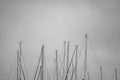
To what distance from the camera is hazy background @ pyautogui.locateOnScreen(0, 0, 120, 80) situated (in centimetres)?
379

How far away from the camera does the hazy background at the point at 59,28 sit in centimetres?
379

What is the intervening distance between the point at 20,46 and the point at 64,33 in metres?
0.88

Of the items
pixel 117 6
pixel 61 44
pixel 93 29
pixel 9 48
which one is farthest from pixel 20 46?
pixel 117 6

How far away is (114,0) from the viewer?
389 cm

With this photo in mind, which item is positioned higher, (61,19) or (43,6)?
(43,6)

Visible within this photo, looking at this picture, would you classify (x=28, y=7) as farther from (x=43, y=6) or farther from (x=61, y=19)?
(x=61, y=19)

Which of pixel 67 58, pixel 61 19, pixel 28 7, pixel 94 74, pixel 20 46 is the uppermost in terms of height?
pixel 28 7

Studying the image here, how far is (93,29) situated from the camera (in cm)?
385

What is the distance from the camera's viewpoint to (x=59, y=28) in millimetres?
3854

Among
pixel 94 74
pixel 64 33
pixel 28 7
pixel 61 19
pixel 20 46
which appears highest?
pixel 28 7

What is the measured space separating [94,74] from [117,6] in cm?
140

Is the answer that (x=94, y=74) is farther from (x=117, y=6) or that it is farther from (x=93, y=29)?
(x=117, y=6)

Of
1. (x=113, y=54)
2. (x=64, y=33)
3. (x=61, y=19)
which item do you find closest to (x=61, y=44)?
(x=64, y=33)

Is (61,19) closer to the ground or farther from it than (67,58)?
farther from it
